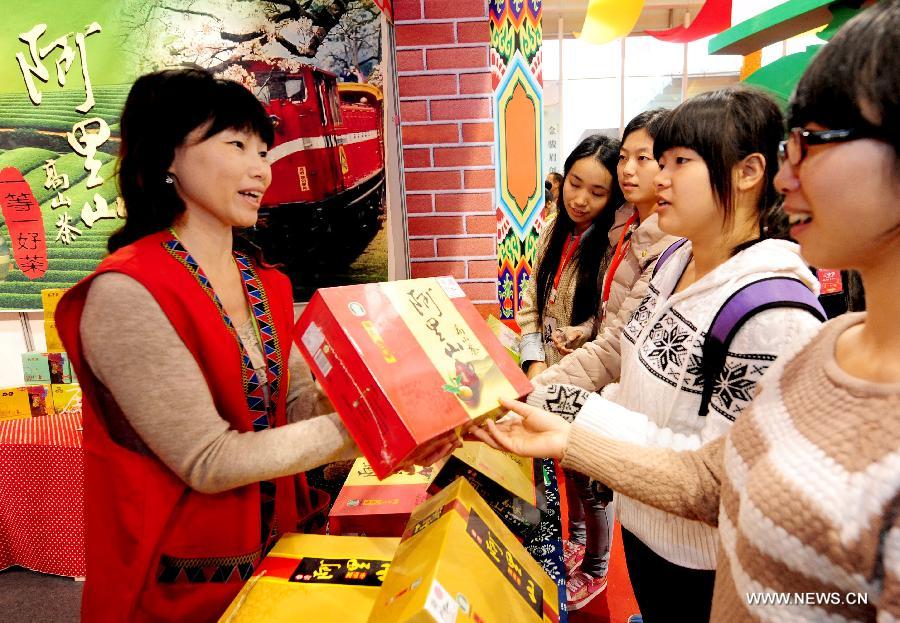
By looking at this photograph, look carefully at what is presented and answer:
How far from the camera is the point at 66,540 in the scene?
8.61ft

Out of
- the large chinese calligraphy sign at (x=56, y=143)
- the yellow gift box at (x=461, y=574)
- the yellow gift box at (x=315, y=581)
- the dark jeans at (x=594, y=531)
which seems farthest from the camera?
the large chinese calligraphy sign at (x=56, y=143)

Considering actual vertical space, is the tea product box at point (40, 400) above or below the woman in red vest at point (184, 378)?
below

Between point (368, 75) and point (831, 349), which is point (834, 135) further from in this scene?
point (368, 75)

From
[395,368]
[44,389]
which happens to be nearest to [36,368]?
[44,389]

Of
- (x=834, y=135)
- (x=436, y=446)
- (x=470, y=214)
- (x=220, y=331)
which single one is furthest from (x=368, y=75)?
(x=834, y=135)

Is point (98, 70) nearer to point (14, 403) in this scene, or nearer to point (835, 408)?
point (14, 403)

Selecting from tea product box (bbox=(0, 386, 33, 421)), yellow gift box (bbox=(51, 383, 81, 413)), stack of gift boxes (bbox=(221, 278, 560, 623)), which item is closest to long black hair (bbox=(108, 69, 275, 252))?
stack of gift boxes (bbox=(221, 278, 560, 623))

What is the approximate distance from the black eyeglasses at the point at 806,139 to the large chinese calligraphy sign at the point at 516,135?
1.83 m

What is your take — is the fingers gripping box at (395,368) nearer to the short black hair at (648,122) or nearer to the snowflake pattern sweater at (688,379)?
the snowflake pattern sweater at (688,379)

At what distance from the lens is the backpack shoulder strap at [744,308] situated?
98 centimetres

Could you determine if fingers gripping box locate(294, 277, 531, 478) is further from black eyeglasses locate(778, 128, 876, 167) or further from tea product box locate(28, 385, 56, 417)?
tea product box locate(28, 385, 56, 417)

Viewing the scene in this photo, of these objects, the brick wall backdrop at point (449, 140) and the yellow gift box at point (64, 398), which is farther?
the yellow gift box at point (64, 398)

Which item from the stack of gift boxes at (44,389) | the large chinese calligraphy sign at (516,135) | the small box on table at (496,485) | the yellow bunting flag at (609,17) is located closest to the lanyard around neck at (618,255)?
the large chinese calligraphy sign at (516,135)

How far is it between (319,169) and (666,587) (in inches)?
83.0
